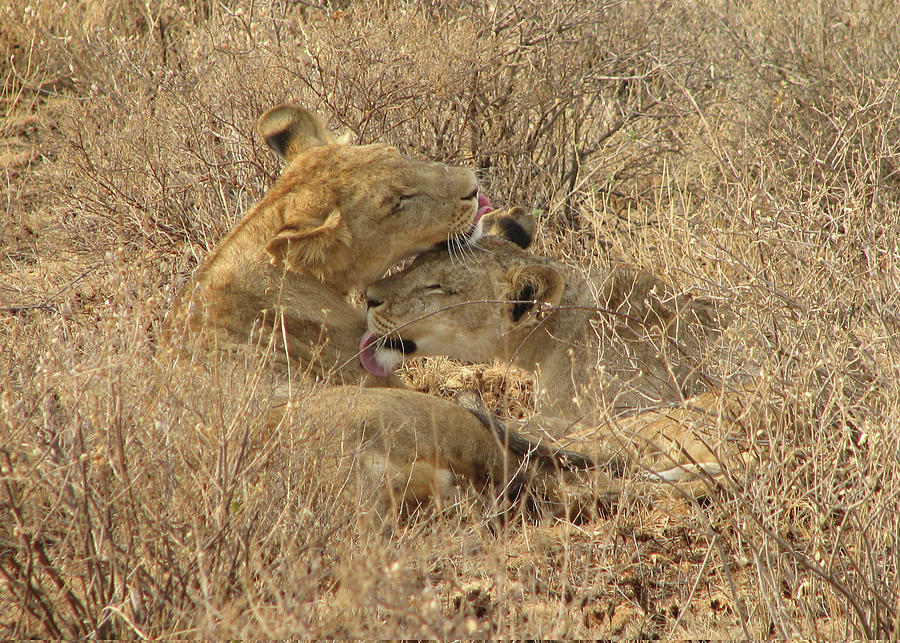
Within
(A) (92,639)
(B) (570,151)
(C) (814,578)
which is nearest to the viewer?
(A) (92,639)

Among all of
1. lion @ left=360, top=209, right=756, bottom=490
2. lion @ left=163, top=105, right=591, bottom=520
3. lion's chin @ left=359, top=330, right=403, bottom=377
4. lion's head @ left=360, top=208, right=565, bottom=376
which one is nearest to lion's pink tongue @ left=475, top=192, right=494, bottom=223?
lion @ left=360, top=209, right=756, bottom=490

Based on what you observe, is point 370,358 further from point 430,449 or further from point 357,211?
point 430,449

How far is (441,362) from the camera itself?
6453 millimetres

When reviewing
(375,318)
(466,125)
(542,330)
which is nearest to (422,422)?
(375,318)

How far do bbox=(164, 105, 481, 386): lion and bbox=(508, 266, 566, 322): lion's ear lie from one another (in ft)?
1.31

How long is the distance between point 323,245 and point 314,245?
45 mm

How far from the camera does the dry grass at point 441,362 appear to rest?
9.78ft

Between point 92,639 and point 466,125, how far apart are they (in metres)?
4.74

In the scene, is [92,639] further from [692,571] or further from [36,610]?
[692,571]

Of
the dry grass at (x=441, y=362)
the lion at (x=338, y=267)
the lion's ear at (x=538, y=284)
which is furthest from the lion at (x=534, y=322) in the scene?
the dry grass at (x=441, y=362)

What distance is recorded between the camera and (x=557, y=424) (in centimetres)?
520

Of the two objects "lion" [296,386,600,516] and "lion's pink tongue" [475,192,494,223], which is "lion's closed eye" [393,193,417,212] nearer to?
"lion's pink tongue" [475,192,494,223]

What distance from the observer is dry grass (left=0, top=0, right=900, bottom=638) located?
2980 millimetres

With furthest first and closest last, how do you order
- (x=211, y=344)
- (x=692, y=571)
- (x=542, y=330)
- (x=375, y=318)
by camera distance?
(x=542, y=330)
(x=375, y=318)
(x=211, y=344)
(x=692, y=571)
